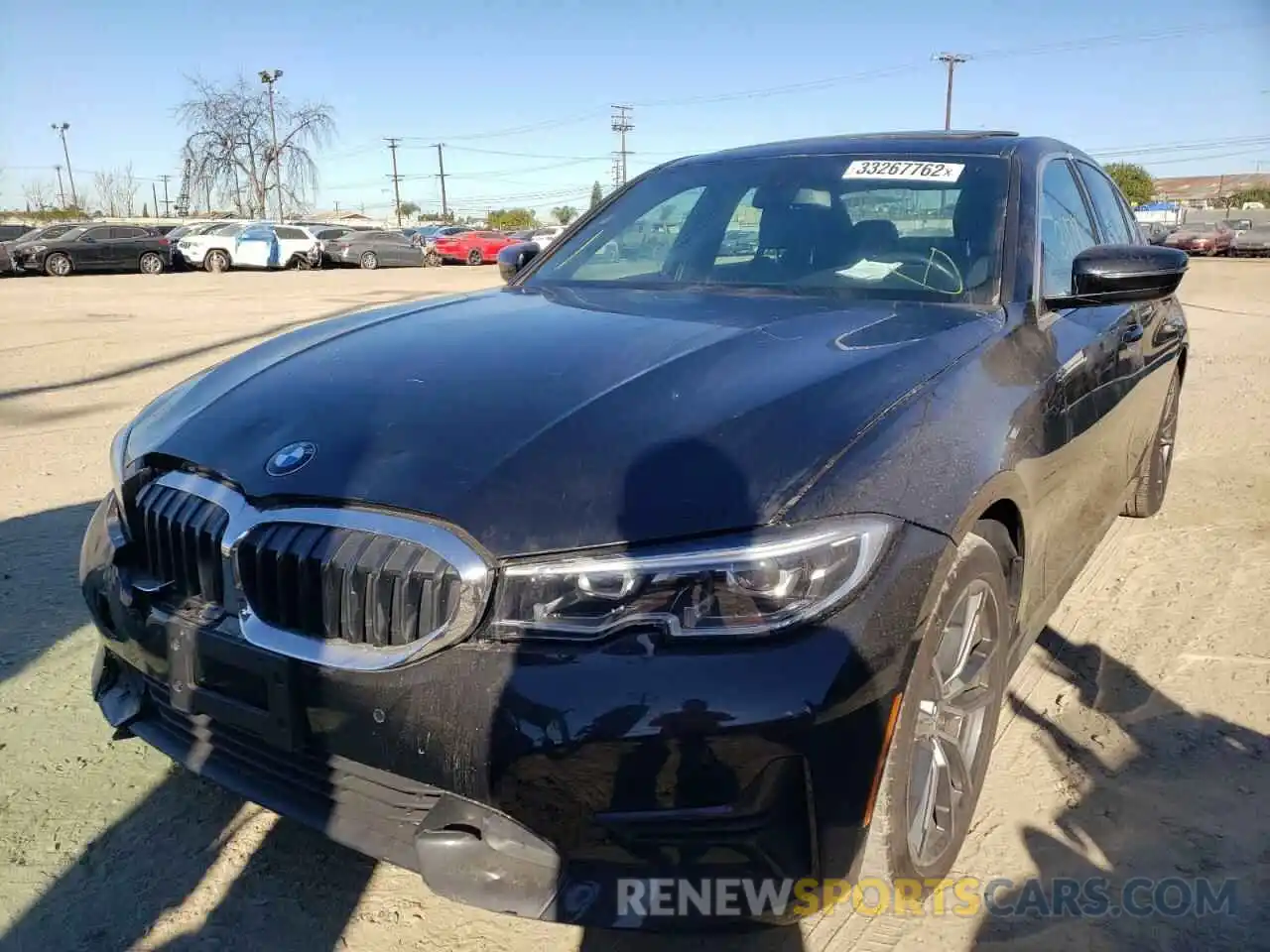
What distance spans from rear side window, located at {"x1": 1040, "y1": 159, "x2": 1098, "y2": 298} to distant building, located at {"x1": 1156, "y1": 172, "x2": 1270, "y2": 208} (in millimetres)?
94392

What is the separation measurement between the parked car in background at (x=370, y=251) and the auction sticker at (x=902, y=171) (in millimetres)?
30444

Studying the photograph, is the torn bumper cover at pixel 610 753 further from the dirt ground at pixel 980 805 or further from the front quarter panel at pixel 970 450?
the dirt ground at pixel 980 805

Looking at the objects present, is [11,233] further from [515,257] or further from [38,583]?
[515,257]

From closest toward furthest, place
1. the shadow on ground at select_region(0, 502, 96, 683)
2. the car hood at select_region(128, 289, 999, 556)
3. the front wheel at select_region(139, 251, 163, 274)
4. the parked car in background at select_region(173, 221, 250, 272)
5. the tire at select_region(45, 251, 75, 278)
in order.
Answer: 1. the car hood at select_region(128, 289, 999, 556)
2. the shadow on ground at select_region(0, 502, 96, 683)
3. the tire at select_region(45, 251, 75, 278)
4. the front wheel at select_region(139, 251, 163, 274)
5. the parked car in background at select_region(173, 221, 250, 272)

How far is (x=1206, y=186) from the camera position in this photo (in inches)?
4208

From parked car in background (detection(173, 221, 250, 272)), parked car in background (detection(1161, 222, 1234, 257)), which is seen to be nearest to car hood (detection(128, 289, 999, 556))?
parked car in background (detection(173, 221, 250, 272))

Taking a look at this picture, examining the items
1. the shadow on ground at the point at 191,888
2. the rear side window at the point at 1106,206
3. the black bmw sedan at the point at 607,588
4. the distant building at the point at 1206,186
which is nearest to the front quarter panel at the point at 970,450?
the black bmw sedan at the point at 607,588

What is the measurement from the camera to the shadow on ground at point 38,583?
3.34 meters

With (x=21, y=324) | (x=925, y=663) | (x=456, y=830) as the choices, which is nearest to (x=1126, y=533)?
(x=925, y=663)

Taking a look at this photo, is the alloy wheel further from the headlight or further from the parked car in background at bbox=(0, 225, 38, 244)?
the parked car in background at bbox=(0, 225, 38, 244)

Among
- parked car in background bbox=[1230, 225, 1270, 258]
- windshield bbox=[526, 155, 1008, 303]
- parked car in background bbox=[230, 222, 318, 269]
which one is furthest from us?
parked car in background bbox=[1230, 225, 1270, 258]

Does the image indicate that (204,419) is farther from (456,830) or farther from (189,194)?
(189,194)

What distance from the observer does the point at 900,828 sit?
185cm

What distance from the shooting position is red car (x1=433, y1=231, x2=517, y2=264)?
3612 centimetres
